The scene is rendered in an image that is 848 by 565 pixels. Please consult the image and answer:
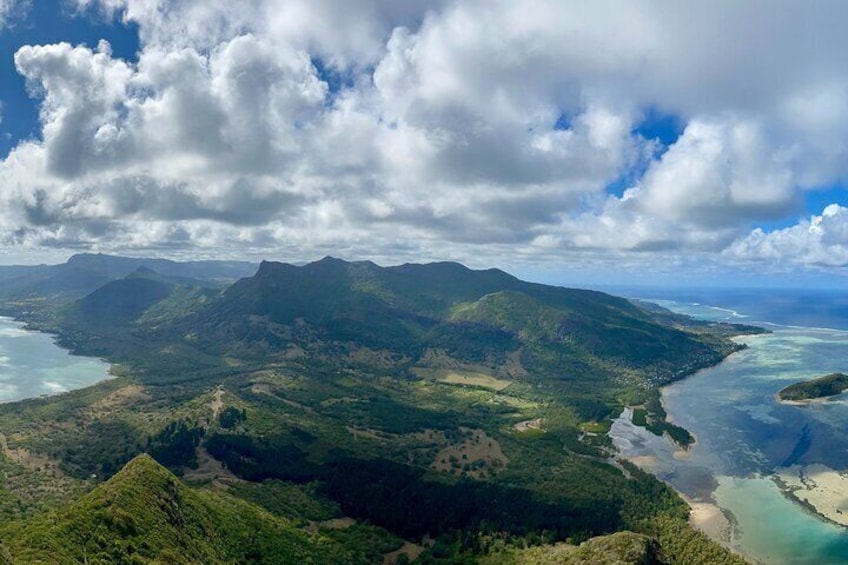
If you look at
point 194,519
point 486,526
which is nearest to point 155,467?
point 194,519

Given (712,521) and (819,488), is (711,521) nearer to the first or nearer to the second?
(712,521)

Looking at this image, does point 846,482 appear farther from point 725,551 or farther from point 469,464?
point 469,464

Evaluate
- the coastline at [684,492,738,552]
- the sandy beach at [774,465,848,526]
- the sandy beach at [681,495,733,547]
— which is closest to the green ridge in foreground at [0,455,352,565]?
the coastline at [684,492,738,552]

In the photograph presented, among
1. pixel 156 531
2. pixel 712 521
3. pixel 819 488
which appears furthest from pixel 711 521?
pixel 156 531

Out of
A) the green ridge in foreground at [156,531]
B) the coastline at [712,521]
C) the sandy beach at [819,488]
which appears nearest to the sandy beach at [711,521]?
the coastline at [712,521]

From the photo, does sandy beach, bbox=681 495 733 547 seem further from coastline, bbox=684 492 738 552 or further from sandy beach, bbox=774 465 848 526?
sandy beach, bbox=774 465 848 526

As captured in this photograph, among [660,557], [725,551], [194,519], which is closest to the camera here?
[660,557]

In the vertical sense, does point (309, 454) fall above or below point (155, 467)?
below
